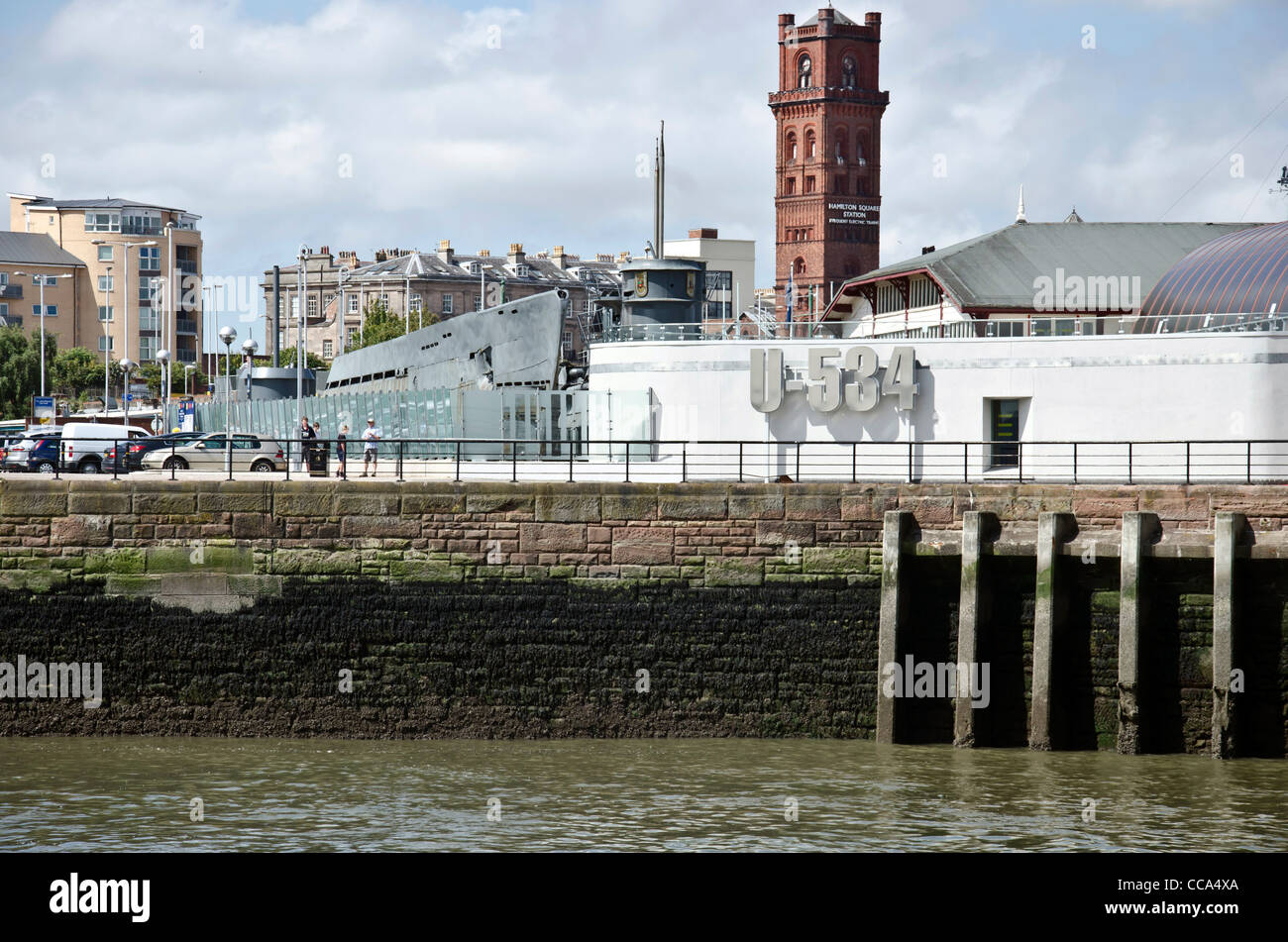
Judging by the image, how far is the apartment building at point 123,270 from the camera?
12575 centimetres

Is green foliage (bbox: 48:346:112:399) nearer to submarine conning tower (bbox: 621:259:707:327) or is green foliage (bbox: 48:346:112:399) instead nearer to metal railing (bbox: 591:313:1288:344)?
submarine conning tower (bbox: 621:259:707:327)

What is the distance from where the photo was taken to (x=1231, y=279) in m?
32.3

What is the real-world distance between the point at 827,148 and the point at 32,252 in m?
69.3

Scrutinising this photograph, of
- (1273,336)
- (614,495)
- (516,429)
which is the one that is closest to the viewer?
(614,495)

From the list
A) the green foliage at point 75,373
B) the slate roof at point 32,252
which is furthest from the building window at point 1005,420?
the slate roof at point 32,252

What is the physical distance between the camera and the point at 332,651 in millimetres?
20719

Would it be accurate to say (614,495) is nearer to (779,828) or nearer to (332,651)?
(332,651)

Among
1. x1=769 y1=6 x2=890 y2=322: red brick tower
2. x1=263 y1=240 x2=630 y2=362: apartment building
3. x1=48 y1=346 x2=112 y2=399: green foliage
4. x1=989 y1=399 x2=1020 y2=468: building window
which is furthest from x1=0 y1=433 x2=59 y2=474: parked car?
x1=769 y1=6 x2=890 y2=322: red brick tower

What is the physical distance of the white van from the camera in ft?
126

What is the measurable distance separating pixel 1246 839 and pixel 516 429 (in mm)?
20921

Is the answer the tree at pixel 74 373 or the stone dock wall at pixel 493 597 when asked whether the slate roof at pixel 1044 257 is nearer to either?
the stone dock wall at pixel 493 597
